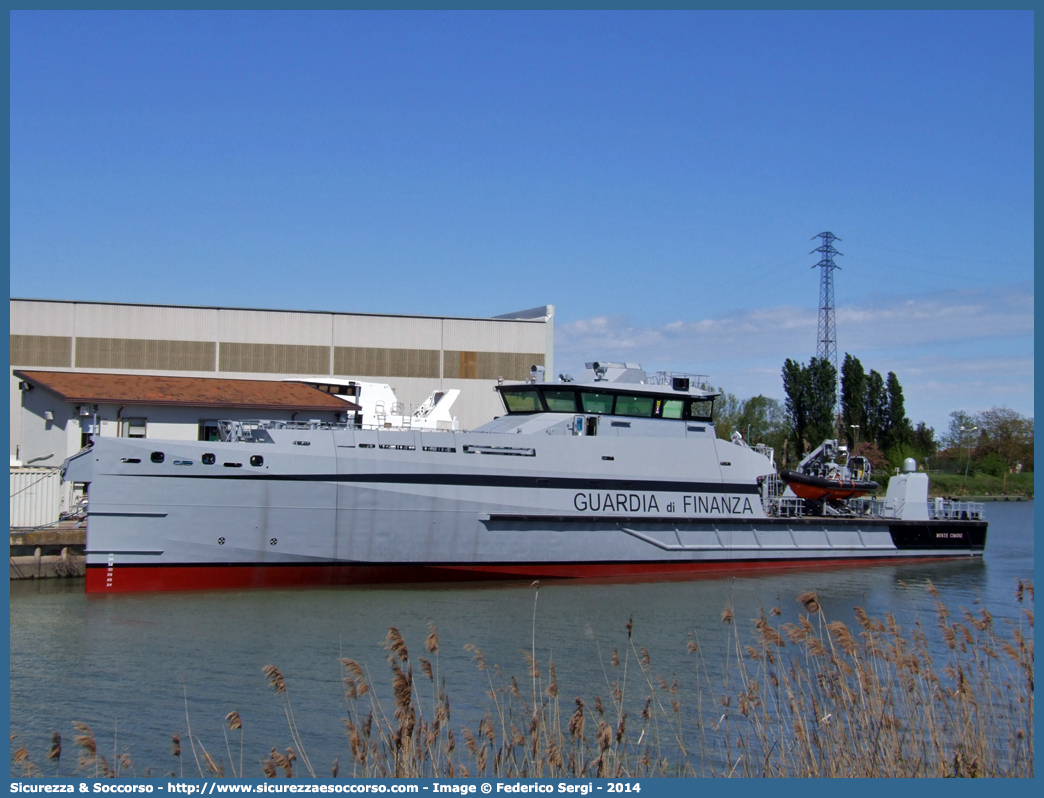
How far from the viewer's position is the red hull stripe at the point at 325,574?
1784cm

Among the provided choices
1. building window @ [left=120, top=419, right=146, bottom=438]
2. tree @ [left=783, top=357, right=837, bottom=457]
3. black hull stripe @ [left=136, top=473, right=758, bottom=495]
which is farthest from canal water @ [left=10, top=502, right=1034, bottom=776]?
tree @ [left=783, top=357, right=837, bottom=457]

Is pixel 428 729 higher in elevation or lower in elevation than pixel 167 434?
lower

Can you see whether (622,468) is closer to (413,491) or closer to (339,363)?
(413,491)

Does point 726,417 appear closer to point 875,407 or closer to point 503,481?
point 875,407

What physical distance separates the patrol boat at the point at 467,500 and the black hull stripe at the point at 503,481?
30mm

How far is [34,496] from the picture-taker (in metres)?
22.2

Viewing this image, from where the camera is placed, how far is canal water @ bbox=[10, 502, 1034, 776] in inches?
414

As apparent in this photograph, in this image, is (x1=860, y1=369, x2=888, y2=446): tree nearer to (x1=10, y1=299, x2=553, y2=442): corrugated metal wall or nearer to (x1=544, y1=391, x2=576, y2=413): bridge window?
(x1=10, y1=299, x2=553, y2=442): corrugated metal wall

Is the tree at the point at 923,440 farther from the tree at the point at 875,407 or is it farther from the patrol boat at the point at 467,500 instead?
the patrol boat at the point at 467,500

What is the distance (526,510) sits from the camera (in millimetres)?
20094

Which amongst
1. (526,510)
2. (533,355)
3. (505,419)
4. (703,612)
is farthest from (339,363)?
(703,612)

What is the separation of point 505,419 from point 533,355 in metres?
12.7

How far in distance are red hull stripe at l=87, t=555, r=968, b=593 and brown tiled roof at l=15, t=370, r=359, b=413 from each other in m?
10.1

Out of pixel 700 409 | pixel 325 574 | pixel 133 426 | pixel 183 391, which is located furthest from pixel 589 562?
pixel 133 426
